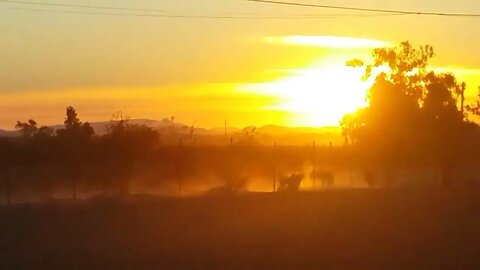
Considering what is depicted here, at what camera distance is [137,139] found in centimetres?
4669

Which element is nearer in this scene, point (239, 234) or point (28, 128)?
point (239, 234)

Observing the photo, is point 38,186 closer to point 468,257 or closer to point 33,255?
point 33,255

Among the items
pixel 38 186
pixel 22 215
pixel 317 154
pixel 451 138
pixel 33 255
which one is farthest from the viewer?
pixel 317 154

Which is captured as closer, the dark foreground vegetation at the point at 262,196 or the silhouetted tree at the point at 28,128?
the dark foreground vegetation at the point at 262,196

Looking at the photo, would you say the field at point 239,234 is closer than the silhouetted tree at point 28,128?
Yes

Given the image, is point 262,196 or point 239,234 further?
point 262,196

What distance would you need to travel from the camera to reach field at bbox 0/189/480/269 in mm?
26078

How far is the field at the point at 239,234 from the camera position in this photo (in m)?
26.1

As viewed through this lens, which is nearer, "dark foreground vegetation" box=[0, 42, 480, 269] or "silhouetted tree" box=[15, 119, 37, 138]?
"dark foreground vegetation" box=[0, 42, 480, 269]

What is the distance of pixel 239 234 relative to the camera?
97.7 ft

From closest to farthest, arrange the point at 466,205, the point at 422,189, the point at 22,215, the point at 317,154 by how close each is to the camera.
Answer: the point at 22,215 → the point at 466,205 → the point at 422,189 → the point at 317,154

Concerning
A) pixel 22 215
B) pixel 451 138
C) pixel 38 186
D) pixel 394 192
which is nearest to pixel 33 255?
pixel 22 215

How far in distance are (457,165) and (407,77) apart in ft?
18.7

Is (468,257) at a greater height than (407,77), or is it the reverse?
(407,77)
